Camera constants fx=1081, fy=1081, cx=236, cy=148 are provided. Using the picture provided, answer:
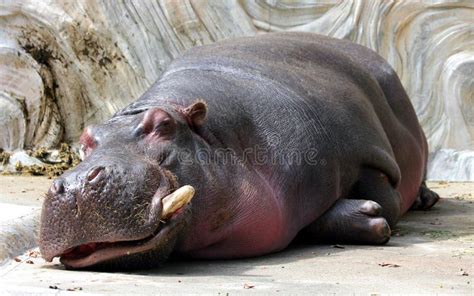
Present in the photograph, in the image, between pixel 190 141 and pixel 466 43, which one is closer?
pixel 190 141

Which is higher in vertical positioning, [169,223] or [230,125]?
[230,125]

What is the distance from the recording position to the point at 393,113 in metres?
6.63

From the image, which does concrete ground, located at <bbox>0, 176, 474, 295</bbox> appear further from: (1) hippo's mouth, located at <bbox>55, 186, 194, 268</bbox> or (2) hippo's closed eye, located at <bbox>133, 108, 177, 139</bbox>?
(2) hippo's closed eye, located at <bbox>133, 108, 177, 139</bbox>

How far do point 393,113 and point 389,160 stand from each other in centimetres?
76

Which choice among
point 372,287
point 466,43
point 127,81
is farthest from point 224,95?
point 466,43

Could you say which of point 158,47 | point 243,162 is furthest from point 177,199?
point 158,47

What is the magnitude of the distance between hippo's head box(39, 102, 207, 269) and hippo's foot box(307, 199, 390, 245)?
1.06 meters

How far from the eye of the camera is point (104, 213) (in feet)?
14.2

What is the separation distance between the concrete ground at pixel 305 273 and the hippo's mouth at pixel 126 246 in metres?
0.08

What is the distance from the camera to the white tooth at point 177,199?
4438 millimetres

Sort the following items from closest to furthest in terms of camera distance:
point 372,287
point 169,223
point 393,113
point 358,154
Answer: point 372,287
point 169,223
point 358,154
point 393,113

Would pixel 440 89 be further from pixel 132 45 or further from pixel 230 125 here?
pixel 230 125

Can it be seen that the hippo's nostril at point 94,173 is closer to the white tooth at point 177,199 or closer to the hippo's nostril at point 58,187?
the hippo's nostril at point 58,187

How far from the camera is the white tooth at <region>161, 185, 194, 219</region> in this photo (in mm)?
4438
